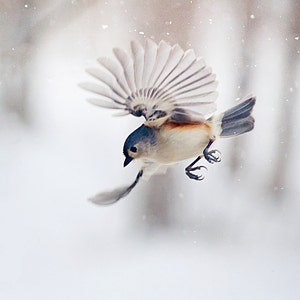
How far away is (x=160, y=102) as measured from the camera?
643 mm

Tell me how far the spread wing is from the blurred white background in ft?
0.05

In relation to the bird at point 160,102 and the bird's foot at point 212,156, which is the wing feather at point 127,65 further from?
the bird's foot at point 212,156

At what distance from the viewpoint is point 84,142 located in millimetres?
655

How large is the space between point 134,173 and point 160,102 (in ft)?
0.27

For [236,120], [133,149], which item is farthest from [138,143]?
[236,120]

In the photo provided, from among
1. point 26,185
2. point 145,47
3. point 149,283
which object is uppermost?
point 145,47

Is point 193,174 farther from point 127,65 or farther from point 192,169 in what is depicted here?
point 127,65

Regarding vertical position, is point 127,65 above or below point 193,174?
above

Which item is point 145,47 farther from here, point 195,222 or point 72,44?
point 195,222

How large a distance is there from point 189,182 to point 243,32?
18 cm

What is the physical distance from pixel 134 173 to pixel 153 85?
10cm

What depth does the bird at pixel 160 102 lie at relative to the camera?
0.63m

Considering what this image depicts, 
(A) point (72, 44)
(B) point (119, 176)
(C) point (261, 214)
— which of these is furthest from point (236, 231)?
(A) point (72, 44)

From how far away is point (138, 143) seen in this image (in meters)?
0.65
